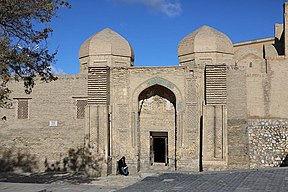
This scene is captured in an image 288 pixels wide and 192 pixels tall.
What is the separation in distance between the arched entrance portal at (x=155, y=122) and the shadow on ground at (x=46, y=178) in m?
2.86

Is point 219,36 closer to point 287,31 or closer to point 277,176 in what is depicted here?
point 287,31

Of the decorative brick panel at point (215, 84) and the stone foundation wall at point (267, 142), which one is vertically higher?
the decorative brick panel at point (215, 84)

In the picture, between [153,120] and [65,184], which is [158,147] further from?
[65,184]

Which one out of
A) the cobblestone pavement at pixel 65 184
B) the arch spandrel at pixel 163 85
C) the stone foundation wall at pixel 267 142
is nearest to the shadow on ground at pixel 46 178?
the cobblestone pavement at pixel 65 184

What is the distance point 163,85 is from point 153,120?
177 centimetres

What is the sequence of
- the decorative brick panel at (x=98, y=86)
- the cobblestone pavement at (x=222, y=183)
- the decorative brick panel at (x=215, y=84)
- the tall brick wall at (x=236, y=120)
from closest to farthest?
1. the cobblestone pavement at (x=222, y=183)
2. the decorative brick panel at (x=215, y=84)
3. the tall brick wall at (x=236, y=120)
4. the decorative brick panel at (x=98, y=86)

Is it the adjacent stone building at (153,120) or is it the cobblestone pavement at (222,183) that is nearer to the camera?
the cobblestone pavement at (222,183)

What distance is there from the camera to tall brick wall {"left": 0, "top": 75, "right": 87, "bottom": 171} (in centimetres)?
1822

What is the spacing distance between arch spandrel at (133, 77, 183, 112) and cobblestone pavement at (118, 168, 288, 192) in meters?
4.68

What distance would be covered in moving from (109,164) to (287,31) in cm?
1299

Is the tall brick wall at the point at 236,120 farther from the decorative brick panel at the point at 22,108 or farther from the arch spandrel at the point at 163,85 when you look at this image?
the decorative brick panel at the point at 22,108

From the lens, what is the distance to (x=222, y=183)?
34.3 feet

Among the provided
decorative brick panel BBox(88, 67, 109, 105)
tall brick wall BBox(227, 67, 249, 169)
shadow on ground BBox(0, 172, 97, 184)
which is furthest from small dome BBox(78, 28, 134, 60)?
shadow on ground BBox(0, 172, 97, 184)

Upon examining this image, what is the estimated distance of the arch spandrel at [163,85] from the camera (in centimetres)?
1659
